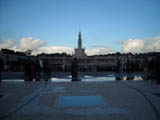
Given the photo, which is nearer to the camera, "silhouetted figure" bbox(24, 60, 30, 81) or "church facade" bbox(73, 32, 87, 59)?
"silhouetted figure" bbox(24, 60, 30, 81)

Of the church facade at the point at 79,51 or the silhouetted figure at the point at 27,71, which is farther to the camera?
the church facade at the point at 79,51

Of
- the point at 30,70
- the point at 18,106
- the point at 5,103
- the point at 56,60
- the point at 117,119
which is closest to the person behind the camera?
the point at 117,119

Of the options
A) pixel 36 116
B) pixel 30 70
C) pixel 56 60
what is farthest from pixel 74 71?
pixel 56 60

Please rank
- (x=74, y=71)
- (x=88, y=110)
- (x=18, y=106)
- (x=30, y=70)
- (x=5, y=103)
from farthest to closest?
(x=74, y=71) → (x=30, y=70) → (x=5, y=103) → (x=18, y=106) → (x=88, y=110)

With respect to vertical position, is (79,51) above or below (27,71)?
above

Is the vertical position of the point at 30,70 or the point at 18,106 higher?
the point at 30,70

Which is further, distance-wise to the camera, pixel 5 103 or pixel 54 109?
pixel 5 103

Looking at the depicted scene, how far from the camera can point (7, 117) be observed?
4949 millimetres

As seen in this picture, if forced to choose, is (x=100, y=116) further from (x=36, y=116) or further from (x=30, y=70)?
(x=30, y=70)

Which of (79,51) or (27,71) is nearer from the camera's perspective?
(27,71)

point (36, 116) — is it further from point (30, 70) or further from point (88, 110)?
point (30, 70)

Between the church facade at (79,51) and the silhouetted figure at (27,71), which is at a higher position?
the church facade at (79,51)

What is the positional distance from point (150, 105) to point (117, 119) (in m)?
1.98

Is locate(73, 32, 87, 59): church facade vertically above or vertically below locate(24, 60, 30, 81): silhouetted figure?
above
